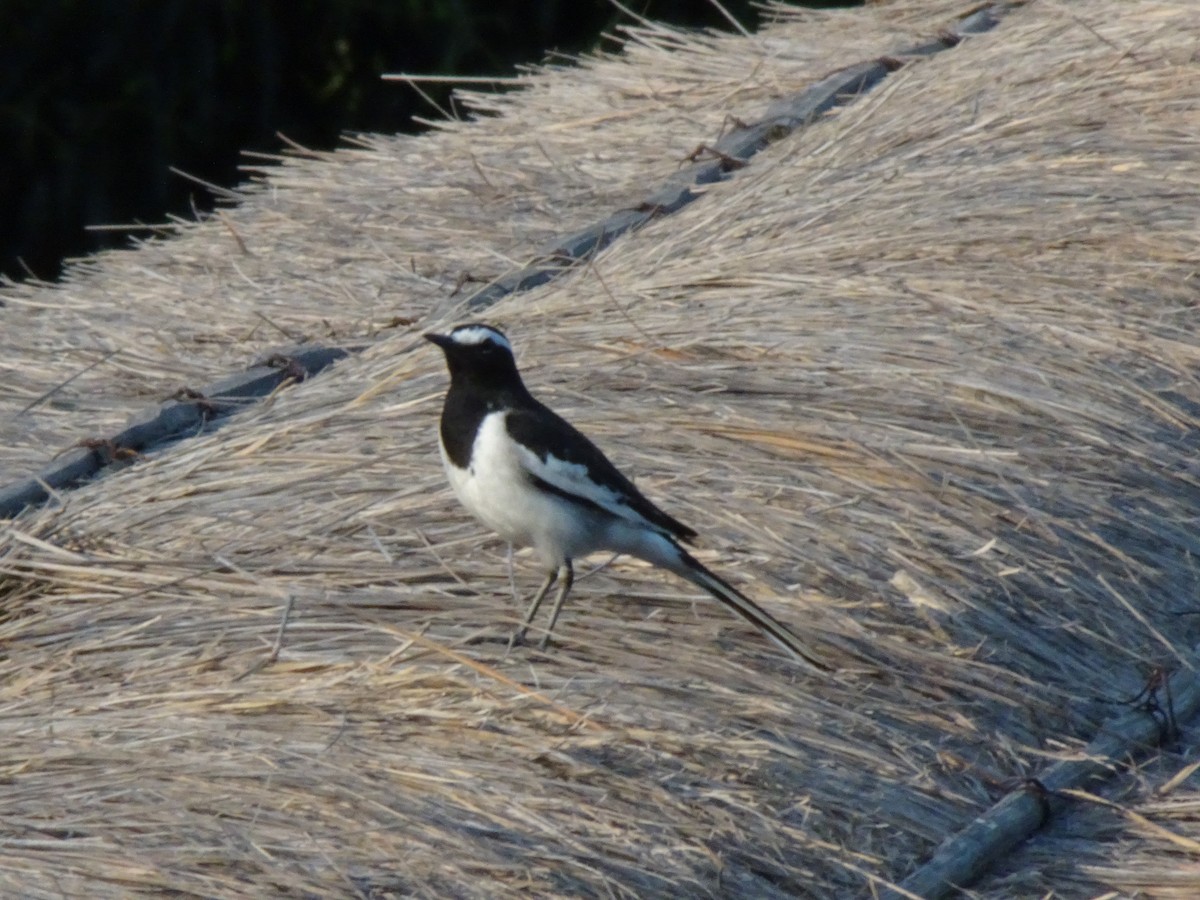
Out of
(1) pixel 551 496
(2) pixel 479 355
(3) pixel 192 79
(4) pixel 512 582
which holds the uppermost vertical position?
(2) pixel 479 355

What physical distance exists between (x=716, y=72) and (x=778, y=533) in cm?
402

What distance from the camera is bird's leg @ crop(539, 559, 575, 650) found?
138 inches

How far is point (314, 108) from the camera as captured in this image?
525 inches

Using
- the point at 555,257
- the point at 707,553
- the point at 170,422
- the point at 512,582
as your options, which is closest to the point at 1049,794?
the point at 707,553

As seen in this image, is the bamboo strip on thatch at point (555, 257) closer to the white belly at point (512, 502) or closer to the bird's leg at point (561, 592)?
the white belly at point (512, 502)

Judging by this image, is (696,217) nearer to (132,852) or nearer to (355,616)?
(355,616)

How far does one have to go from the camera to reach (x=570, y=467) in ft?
11.9

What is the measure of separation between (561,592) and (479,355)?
499mm

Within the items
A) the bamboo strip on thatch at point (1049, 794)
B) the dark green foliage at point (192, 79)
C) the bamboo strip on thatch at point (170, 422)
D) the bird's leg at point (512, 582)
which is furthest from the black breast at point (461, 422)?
the dark green foliage at point (192, 79)

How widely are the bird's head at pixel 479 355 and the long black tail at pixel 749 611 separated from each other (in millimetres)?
511

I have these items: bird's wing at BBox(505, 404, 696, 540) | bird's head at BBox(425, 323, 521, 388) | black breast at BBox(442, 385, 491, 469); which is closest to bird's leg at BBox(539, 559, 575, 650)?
bird's wing at BBox(505, 404, 696, 540)

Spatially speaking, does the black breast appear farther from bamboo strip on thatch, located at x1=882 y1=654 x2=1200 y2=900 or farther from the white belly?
bamboo strip on thatch, located at x1=882 y1=654 x2=1200 y2=900

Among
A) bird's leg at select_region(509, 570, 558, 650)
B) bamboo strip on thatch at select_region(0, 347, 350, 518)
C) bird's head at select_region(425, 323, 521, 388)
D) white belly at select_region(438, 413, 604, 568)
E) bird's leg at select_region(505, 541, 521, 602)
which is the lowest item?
bamboo strip on thatch at select_region(0, 347, 350, 518)

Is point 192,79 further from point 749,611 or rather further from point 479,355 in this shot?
point 749,611
